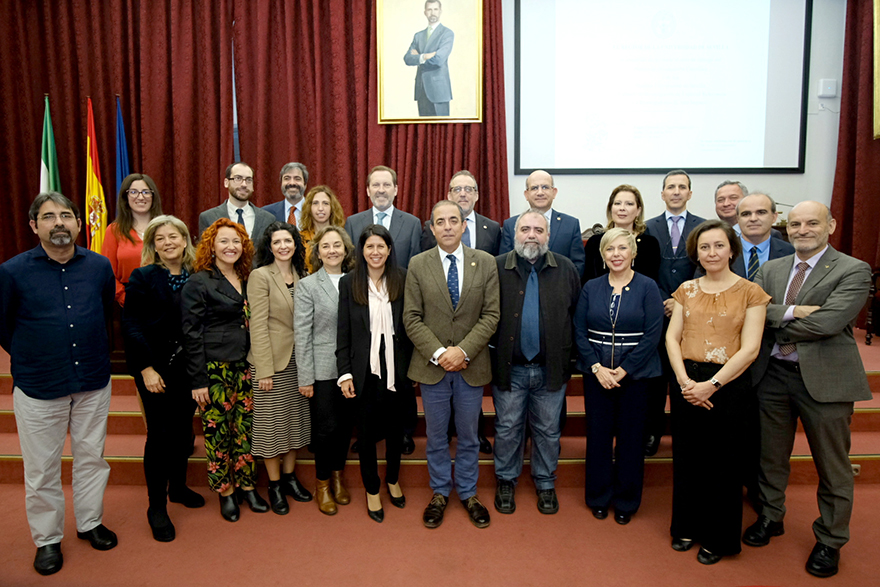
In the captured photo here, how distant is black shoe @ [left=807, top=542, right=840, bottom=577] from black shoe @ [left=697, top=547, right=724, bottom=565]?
1.25 feet

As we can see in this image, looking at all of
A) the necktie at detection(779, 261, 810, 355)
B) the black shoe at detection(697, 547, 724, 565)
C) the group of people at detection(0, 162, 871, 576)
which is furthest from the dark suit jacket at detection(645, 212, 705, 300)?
the black shoe at detection(697, 547, 724, 565)

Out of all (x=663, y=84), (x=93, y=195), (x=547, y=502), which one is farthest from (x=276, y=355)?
(x=663, y=84)

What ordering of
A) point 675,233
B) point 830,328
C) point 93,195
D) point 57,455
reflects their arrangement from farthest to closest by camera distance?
point 93,195
point 675,233
point 57,455
point 830,328

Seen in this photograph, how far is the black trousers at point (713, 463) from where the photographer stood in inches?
87.0

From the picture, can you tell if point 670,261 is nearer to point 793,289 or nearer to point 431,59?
point 793,289

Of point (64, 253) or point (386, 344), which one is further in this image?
point (386, 344)

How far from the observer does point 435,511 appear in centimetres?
260

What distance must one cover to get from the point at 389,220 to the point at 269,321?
48.6 inches

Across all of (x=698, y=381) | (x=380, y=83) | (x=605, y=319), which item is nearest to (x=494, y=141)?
(x=380, y=83)

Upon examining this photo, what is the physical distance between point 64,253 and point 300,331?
3.71ft

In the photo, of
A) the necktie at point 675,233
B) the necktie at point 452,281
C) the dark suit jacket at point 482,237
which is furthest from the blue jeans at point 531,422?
the necktie at point 675,233

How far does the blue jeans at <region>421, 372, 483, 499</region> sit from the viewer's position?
255 cm

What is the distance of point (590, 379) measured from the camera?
8.45 feet

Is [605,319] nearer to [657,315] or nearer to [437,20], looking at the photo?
[657,315]
